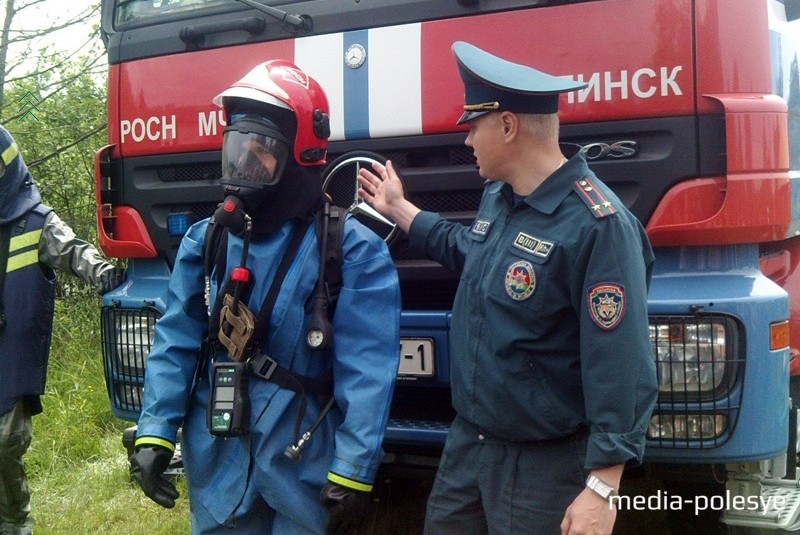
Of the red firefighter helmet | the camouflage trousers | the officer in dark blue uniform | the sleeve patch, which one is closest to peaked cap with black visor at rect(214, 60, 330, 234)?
the red firefighter helmet

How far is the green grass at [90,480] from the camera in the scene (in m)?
4.18

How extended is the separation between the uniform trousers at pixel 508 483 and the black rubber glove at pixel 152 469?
739 mm

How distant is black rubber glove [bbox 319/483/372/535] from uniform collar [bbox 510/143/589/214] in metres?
0.82

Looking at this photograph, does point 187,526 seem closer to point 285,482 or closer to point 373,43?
point 285,482

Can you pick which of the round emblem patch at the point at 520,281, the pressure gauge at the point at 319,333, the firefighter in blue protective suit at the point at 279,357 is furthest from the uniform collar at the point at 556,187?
the pressure gauge at the point at 319,333

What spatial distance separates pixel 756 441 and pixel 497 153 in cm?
113

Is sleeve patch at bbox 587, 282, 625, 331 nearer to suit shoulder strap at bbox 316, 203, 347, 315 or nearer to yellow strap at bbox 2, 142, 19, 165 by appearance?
suit shoulder strap at bbox 316, 203, 347, 315

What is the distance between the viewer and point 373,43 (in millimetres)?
3102

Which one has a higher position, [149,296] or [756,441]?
[149,296]

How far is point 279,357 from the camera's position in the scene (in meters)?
2.42

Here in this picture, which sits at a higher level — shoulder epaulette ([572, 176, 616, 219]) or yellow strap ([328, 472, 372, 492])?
shoulder epaulette ([572, 176, 616, 219])

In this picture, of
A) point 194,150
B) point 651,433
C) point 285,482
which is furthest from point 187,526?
point 651,433

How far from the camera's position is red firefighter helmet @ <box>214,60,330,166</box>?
7.94 ft

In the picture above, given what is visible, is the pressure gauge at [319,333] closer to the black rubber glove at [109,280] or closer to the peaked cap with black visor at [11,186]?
the black rubber glove at [109,280]
